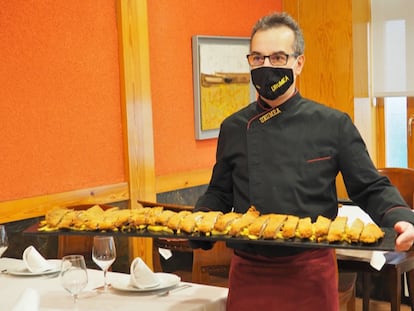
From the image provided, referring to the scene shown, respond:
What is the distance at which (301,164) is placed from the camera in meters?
2.15

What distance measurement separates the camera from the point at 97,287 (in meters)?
2.43

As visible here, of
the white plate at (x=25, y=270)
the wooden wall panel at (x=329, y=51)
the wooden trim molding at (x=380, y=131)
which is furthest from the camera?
the wooden trim molding at (x=380, y=131)

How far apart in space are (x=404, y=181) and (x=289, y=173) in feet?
8.12

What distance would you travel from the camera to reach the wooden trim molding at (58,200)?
3453mm

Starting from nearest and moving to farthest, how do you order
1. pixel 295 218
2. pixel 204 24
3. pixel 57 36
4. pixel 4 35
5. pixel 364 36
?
pixel 295 218 → pixel 4 35 → pixel 57 36 → pixel 204 24 → pixel 364 36

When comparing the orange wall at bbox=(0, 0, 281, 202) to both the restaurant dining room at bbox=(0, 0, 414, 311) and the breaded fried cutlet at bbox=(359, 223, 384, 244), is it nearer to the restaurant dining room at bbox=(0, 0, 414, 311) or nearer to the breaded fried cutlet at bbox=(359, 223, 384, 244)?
the restaurant dining room at bbox=(0, 0, 414, 311)

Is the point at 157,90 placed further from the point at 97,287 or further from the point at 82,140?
the point at 97,287

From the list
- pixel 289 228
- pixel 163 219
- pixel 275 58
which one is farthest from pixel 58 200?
pixel 289 228

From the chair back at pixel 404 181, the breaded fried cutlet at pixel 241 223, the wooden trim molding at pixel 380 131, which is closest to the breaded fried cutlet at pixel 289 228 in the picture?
the breaded fried cutlet at pixel 241 223

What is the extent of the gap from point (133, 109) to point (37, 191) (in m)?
0.83

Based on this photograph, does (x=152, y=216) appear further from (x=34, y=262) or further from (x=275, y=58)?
(x=34, y=262)

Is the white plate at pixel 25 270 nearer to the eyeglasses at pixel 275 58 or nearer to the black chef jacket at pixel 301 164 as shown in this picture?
the black chef jacket at pixel 301 164

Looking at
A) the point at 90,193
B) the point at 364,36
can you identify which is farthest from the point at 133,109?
the point at 364,36

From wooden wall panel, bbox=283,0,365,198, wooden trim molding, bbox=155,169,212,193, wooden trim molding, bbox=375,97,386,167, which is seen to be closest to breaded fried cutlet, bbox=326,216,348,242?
wooden trim molding, bbox=155,169,212,193
